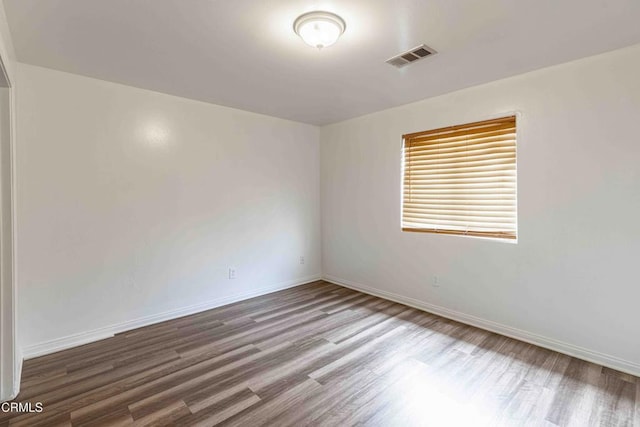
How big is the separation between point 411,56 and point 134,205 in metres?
3.02

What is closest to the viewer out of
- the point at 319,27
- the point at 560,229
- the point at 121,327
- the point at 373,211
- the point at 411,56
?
the point at 319,27

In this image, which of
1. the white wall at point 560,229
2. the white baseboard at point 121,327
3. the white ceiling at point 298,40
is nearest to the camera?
the white ceiling at point 298,40

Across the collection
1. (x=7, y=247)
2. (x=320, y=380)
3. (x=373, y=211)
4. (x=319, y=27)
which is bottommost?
(x=320, y=380)

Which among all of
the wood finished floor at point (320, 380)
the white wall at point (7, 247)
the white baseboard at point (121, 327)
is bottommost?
the wood finished floor at point (320, 380)

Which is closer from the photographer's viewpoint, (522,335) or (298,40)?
(298,40)

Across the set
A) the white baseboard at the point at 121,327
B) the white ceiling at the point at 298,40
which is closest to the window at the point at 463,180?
the white ceiling at the point at 298,40

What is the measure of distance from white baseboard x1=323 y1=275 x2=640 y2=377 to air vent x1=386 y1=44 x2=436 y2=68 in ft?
8.63

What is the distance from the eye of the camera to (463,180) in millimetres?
3279

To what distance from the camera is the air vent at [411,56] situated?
7.63 feet

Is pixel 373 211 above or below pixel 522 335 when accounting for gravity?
above

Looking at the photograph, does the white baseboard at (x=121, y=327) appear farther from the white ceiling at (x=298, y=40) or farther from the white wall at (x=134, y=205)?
the white ceiling at (x=298, y=40)

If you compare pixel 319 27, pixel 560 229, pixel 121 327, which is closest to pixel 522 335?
pixel 560 229

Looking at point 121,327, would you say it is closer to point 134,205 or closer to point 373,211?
point 134,205

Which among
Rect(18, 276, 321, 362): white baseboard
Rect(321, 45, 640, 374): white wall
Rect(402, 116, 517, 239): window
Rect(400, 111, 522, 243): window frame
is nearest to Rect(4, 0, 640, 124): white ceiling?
Rect(321, 45, 640, 374): white wall
